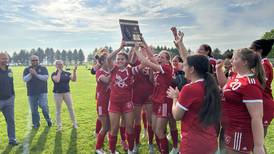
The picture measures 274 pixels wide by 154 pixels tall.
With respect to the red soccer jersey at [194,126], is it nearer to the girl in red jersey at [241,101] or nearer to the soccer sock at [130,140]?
the girl in red jersey at [241,101]

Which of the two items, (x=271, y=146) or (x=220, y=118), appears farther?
(x=271, y=146)

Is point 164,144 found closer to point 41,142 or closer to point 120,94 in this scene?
point 120,94

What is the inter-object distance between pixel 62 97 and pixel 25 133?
1541mm

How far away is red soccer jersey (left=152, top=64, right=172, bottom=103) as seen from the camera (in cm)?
594

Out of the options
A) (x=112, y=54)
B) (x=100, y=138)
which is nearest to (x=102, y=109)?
(x=100, y=138)

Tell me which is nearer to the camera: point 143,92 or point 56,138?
point 143,92

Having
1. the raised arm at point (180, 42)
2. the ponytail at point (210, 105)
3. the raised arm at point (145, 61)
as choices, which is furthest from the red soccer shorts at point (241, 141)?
the raised arm at point (145, 61)

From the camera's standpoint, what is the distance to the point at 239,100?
11.2ft

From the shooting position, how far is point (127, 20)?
5.64 metres

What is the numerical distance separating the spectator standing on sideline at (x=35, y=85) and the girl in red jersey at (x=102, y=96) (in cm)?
388

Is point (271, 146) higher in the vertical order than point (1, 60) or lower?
lower

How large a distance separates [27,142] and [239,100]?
20.9ft

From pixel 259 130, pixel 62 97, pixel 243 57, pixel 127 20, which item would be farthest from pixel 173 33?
pixel 62 97

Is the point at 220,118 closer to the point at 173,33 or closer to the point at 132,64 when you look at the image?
the point at 173,33
